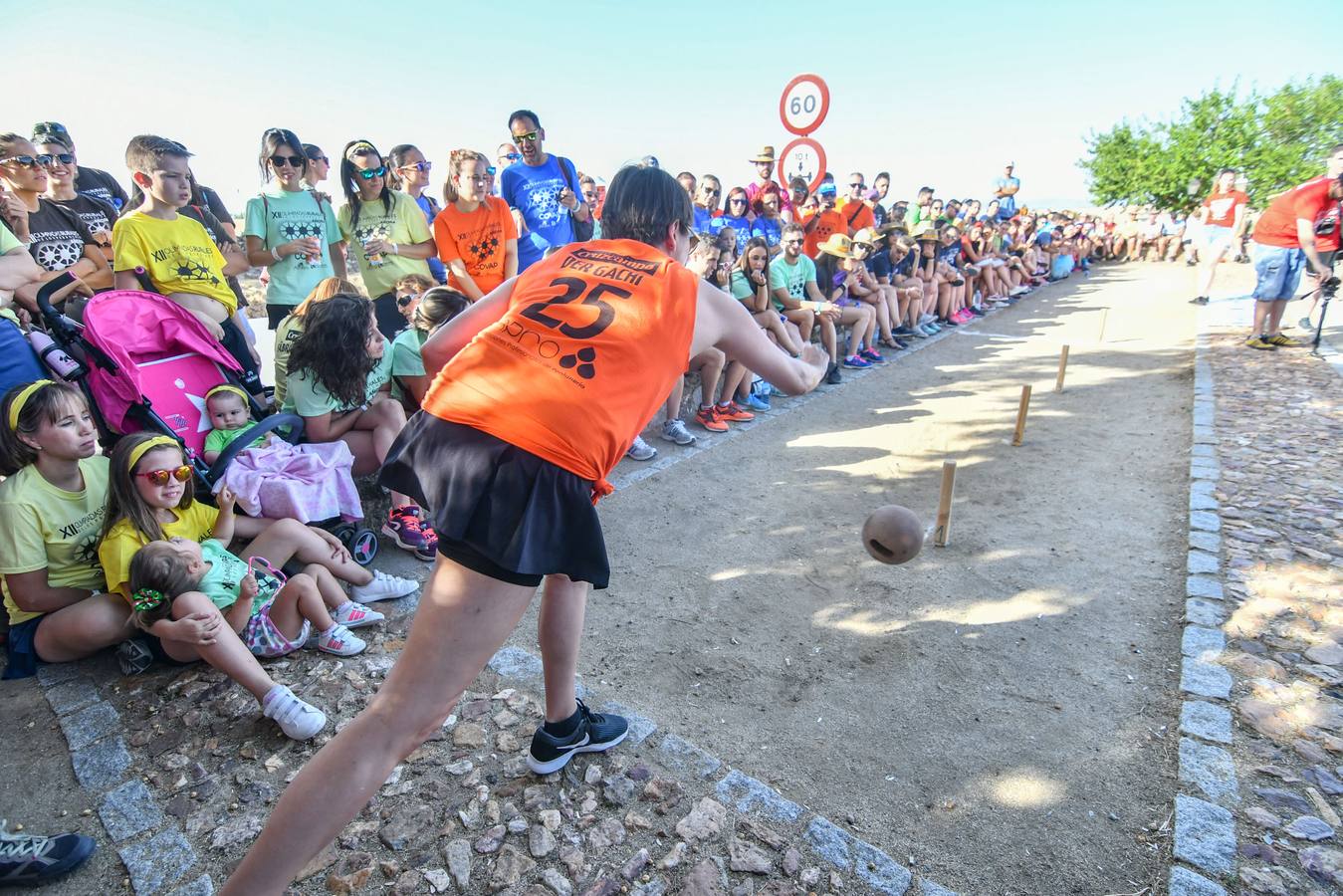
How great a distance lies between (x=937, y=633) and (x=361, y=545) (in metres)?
3.24

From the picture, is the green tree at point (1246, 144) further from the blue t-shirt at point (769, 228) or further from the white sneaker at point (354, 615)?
the white sneaker at point (354, 615)

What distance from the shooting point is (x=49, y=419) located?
2.77 meters

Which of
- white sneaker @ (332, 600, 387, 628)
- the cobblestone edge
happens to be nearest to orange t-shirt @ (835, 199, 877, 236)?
the cobblestone edge

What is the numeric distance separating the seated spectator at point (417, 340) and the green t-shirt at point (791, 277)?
172 inches

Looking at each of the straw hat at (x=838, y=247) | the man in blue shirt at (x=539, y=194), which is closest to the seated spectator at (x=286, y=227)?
the man in blue shirt at (x=539, y=194)

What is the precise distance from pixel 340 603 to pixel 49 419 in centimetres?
140

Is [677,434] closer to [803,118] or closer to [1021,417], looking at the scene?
[1021,417]

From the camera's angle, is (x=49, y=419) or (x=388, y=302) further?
(x=388, y=302)

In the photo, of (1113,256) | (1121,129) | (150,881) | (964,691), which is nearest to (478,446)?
(150,881)

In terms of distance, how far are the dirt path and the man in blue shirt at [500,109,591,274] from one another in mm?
2668

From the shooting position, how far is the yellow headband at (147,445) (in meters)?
2.81

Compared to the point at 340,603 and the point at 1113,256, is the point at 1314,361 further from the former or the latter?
the point at 1113,256

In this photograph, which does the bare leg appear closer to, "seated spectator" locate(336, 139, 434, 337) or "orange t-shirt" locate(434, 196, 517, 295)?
"seated spectator" locate(336, 139, 434, 337)

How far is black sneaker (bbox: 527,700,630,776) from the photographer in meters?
2.51
